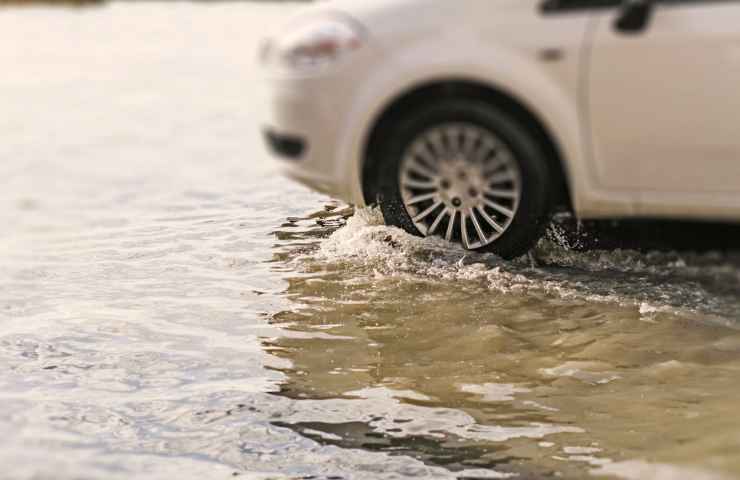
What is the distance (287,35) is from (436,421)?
7.88 ft

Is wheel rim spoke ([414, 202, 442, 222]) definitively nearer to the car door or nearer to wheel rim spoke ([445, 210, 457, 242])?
wheel rim spoke ([445, 210, 457, 242])

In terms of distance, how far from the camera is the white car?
5.81 m

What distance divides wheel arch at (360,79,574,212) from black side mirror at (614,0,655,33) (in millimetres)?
618

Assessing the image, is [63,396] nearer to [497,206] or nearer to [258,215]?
[497,206]

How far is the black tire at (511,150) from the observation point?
6.25 m

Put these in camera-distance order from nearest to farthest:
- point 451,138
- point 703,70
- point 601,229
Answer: point 703,70
point 451,138
point 601,229

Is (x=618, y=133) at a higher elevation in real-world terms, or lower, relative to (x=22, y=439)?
higher

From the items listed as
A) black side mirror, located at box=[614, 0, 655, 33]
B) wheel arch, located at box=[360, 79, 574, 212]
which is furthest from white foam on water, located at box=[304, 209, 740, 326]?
black side mirror, located at box=[614, 0, 655, 33]

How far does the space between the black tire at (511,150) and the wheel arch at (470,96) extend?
0.09ft

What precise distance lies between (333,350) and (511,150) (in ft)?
4.48

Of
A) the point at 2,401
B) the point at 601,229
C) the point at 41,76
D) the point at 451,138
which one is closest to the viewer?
the point at 2,401

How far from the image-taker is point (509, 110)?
6270 mm

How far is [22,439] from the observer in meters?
4.71

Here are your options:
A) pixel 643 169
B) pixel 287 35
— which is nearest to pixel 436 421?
pixel 643 169
